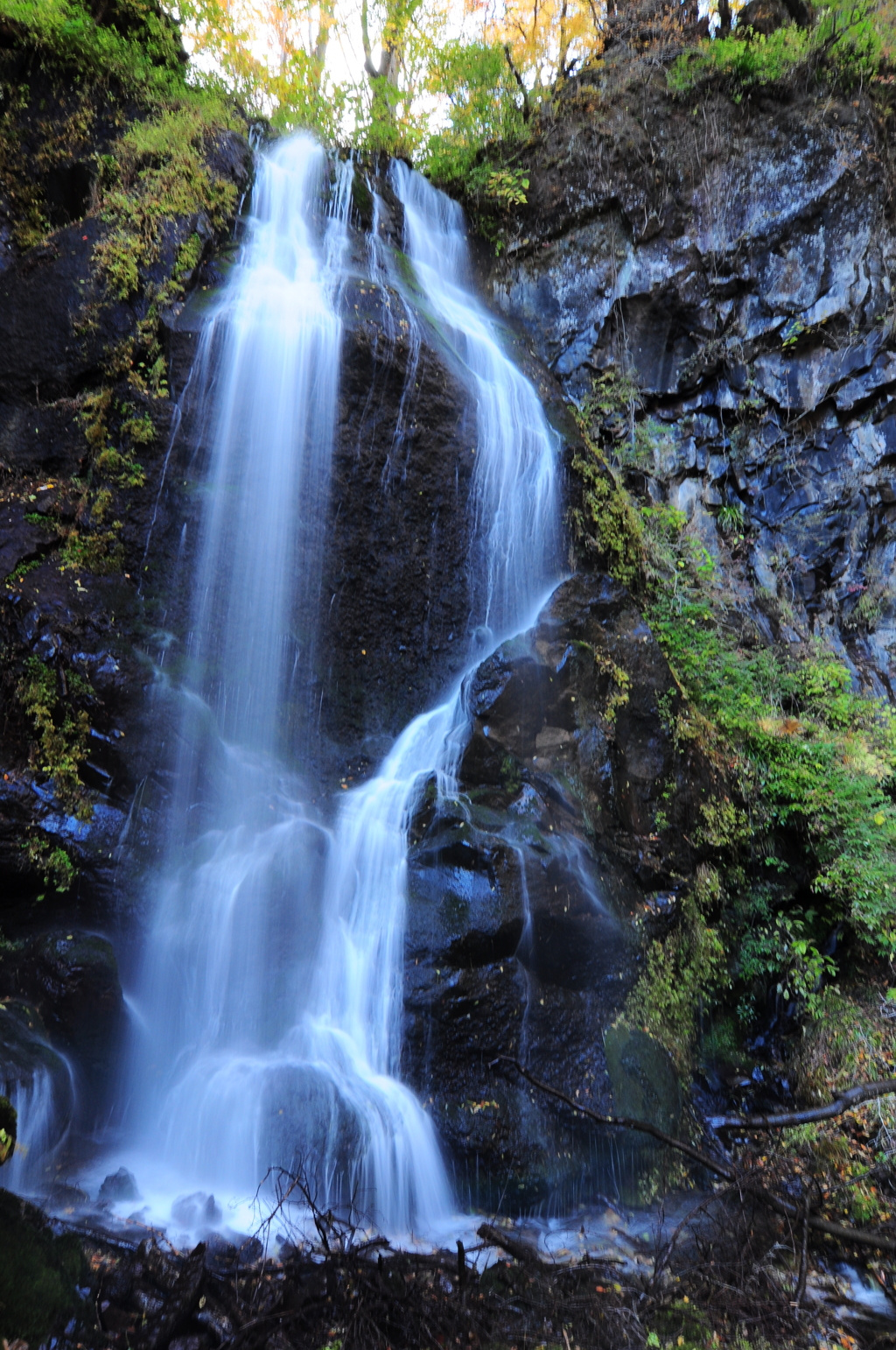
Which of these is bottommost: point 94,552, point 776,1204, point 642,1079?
point 776,1204

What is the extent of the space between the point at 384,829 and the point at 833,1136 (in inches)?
150

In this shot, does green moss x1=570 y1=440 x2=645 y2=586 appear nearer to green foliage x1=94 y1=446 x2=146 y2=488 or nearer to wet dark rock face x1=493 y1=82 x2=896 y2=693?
wet dark rock face x1=493 y1=82 x2=896 y2=693

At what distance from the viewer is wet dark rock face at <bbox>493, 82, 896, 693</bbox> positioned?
946 centimetres

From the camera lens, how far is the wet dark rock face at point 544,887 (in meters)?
4.66

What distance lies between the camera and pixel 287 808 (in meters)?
5.82

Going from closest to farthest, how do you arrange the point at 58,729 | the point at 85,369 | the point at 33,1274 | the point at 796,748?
the point at 33,1274 < the point at 58,729 < the point at 85,369 < the point at 796,748

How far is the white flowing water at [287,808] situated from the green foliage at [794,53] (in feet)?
19.3

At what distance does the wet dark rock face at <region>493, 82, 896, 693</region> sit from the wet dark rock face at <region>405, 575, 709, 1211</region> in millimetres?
4008

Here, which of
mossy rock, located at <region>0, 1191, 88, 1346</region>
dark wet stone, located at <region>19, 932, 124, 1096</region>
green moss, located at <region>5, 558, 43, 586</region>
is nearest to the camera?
mossy rock, located at <region>0, 1191, 88, 1346</region>

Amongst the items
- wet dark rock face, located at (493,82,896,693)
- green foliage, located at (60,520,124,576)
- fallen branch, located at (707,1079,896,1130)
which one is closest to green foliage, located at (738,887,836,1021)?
fallen branch, located at (707,1079,896,1130)

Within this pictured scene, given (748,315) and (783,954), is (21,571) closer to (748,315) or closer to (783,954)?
(783,954)

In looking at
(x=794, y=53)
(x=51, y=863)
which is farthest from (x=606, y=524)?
(x=794, y=53)

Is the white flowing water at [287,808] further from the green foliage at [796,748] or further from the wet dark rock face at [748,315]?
the wet dark rock face at [748,315]

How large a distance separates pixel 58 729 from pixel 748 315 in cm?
1009
